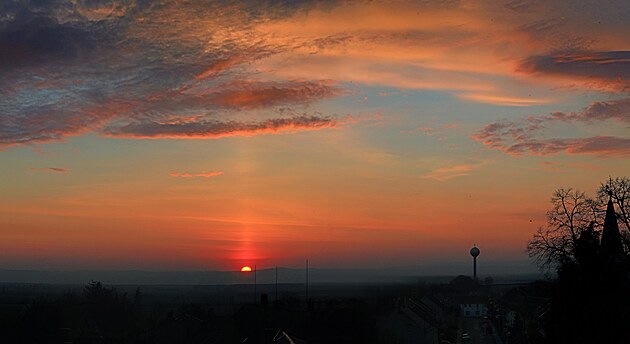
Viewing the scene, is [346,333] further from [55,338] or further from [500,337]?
[500,337]

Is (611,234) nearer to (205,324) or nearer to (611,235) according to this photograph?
(611,235)

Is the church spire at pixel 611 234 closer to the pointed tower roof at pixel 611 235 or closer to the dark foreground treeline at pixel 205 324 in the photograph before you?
the pointed tower roof at pixel 611 235

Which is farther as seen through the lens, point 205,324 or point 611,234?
point 205,324

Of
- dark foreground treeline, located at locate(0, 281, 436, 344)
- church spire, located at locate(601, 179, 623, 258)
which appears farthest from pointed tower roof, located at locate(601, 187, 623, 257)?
dark foreground treeline, located at locate(0, 281, 436, 344)

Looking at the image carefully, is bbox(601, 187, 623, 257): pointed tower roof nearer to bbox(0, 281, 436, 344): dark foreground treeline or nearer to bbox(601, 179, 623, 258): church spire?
bbox(601, 179, 623, 258): church spire

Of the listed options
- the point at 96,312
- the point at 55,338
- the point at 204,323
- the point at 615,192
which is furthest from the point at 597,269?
the point at 96,312

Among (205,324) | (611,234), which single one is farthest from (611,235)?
(205,324)

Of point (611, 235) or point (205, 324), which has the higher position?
point (611, 235)

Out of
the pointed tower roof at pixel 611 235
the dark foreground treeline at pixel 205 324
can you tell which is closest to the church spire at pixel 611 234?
the pointed tower roof at pixel 611 235
